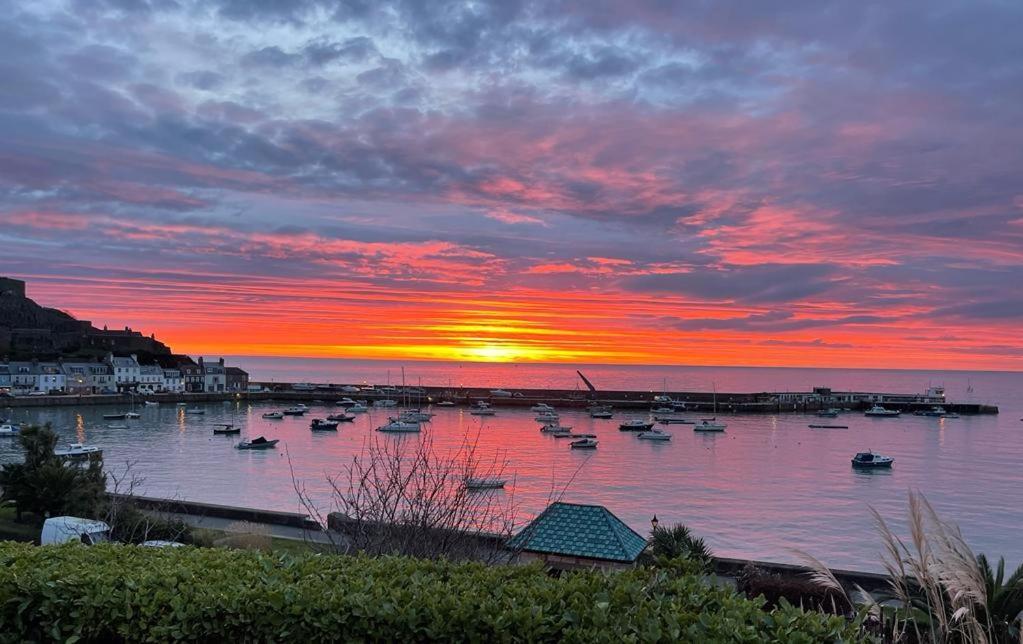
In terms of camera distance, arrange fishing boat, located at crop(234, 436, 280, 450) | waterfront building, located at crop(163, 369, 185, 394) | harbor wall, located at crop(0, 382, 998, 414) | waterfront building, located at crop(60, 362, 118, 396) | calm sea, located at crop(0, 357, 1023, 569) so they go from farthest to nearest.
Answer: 1. waterfront building, located at crop(163, 369, 185, 394)
2. waterfront building, located at crop(60, 362, 118, 396)
3. harbor wall, located at crop(0, 382, 998, 414)
4. fishing boat, located at crop(234, 436, 280, 450)
5. calm sea, located at crop(0, 357, 1023, 569)

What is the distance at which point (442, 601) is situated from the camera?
184 inches

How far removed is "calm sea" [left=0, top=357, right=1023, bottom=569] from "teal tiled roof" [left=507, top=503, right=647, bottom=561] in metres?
11.7

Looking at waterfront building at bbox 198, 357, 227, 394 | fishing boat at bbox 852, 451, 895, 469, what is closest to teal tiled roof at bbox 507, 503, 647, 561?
fishing boat at bbox 852, 451, 895, 469

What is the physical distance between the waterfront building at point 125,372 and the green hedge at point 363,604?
13219cm

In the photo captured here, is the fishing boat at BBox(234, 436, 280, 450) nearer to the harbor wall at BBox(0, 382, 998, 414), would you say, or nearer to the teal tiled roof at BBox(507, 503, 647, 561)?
the harbor wall at BBox(0, 382, 998, 414)

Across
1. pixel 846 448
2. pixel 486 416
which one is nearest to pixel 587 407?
pixel 486 416

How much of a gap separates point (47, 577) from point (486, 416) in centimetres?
10345

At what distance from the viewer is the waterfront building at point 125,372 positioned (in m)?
123

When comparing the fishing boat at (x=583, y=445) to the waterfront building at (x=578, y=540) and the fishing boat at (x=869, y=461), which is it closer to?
the fishing boat at (x=869, y=461)

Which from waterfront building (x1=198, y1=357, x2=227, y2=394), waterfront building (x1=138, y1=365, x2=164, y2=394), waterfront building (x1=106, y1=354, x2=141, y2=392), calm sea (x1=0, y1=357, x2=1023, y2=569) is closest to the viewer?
calm sea (x1=0, y1=357, x2=1023, y2=569)

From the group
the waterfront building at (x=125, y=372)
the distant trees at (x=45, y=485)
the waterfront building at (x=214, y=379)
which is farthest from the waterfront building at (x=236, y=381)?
the distant trees at (x=45, y=485)

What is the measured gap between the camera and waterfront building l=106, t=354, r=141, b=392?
12349 centimetres

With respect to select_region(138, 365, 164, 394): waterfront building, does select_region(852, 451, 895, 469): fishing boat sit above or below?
below

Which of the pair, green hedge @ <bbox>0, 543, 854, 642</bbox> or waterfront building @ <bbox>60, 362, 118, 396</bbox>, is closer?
green hedge @ <bbox>0, 543, 854, 642</bbox>
